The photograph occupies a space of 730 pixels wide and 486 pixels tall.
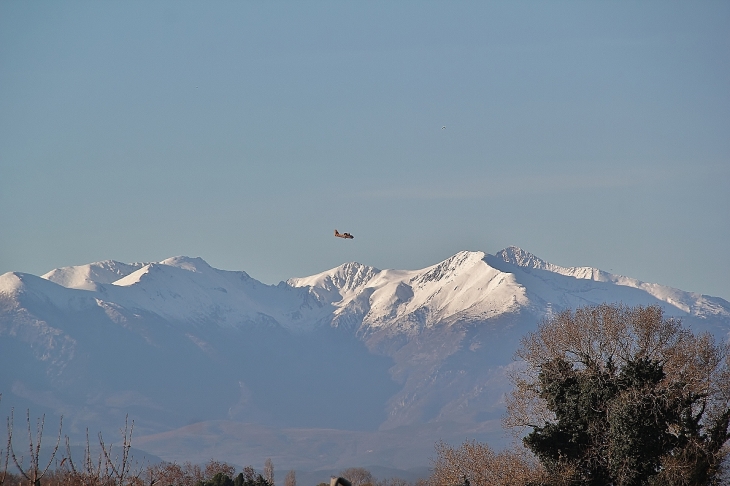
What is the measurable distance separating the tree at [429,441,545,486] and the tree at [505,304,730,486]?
1.54m

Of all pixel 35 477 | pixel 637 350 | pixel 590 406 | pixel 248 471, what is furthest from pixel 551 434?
pixel 248 471

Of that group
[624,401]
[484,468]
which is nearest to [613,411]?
[624,401]

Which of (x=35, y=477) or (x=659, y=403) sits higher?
(x=659, y=403)

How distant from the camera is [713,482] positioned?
192ft

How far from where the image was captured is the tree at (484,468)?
58.0 metres

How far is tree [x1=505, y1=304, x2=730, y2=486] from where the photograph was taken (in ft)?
192

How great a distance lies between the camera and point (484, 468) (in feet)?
198

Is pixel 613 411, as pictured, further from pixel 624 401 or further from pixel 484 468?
pixel 484 468

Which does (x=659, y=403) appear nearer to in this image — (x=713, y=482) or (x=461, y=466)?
(x=713, y=482)

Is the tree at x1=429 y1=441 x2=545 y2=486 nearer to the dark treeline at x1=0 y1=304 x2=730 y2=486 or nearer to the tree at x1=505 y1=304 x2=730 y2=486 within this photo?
the dark treeline at x1=0 y1=304 x2=730 y2=486

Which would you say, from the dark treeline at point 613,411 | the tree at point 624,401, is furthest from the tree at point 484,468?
the tree at point 624,401

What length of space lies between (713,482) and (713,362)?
708 centimetres

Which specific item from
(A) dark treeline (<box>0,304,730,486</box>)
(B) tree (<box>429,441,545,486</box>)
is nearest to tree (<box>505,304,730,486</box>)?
(A) dark treeline (<box>0,304,730,486</box>)

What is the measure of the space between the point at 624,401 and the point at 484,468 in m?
8.28
